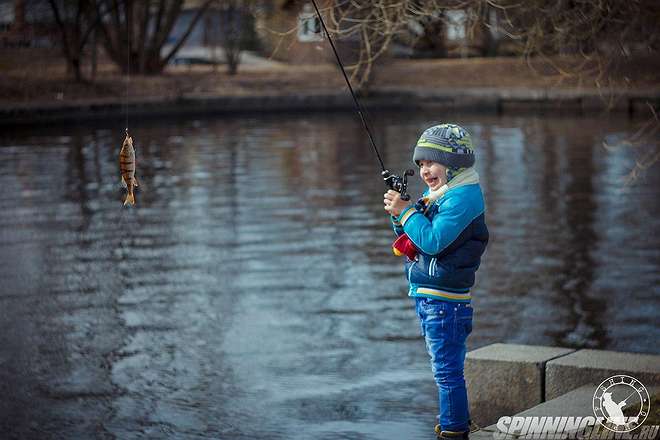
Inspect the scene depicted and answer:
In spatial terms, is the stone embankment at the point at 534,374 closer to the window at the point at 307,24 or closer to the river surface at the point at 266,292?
the river surface at the point at 266,292

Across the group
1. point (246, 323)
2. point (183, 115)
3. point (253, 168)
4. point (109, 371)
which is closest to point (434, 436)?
point (109, 371)

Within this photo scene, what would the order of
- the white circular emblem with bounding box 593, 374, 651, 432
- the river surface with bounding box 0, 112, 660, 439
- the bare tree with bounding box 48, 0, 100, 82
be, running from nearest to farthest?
1. the white circular emblem with bounding box 593, 374, 651, 432
2. the river surface with bounding box 0, 112, 660, 439
3. the bare tree with bounding box 48, 0, 100, 82

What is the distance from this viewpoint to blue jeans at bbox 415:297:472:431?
5.54 metres

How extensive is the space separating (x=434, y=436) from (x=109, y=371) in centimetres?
254

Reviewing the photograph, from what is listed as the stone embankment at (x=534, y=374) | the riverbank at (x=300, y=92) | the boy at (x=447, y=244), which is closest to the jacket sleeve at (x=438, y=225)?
the boy at (x=447, y=244)

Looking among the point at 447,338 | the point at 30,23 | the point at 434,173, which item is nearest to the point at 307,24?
the point at 434,173

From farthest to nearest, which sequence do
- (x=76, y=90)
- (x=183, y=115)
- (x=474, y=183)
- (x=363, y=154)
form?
(x=76, y=90) < (x=183, y=115) < (x=363, y=154) < (x=474, y=183)

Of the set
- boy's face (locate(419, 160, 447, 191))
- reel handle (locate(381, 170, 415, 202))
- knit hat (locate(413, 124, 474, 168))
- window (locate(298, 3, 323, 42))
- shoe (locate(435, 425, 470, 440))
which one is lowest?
shoe (locate(435, 425, 470, 440))

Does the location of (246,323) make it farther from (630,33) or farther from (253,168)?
(253,168)

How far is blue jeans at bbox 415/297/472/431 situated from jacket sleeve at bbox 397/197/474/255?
0.26 m

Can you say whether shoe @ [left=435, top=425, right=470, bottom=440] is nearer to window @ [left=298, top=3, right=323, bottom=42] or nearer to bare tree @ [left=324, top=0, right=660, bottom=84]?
window @ [left=298, top=3, right=323, bottom=42]

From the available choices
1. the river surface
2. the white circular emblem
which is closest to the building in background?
the river surface

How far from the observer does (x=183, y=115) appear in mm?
36656

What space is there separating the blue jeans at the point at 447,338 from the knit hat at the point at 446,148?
61cm
